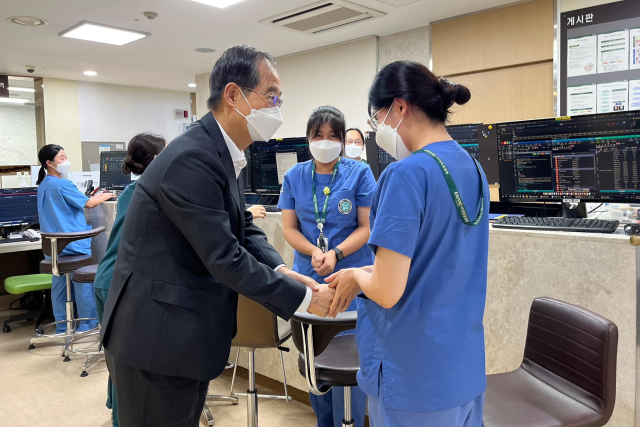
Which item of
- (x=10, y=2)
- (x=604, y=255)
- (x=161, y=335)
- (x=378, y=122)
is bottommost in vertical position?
(x=161, y=335)

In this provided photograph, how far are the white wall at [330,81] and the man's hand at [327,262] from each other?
390 cm

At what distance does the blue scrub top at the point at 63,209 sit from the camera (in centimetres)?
415

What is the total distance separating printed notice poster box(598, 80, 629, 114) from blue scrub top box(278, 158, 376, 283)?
3.16m

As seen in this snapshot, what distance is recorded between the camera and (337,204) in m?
2.26

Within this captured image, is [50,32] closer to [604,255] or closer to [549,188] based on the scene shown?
[549,188]

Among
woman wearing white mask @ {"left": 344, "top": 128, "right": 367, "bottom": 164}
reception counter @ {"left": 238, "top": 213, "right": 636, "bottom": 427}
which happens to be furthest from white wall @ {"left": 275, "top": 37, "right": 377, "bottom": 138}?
reception counter @ {"left": 238, "top": 213, "right": 636, "bottom": 427}

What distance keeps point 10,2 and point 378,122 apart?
15.5ft

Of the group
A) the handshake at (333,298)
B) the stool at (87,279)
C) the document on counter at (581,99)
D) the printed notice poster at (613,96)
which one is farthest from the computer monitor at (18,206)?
the printed notice poster at (613,96)

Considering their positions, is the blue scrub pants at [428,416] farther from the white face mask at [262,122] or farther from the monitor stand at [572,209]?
the monitor stand at [572,209]

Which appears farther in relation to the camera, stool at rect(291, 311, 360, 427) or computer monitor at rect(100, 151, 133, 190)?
computer monitor at rect(100, 151, 133, 190)

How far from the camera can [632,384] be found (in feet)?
5.15

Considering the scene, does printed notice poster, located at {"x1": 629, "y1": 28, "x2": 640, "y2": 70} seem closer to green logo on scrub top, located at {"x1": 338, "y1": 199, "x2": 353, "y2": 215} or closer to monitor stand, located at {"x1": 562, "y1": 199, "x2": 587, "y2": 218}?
monitor stand, located at {"x1": 562, "y1": 199, "x2": 587, "y2": 218}

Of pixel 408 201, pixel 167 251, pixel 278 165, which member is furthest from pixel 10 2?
pixel 408 201

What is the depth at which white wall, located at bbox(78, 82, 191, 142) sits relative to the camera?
28.2 feet
